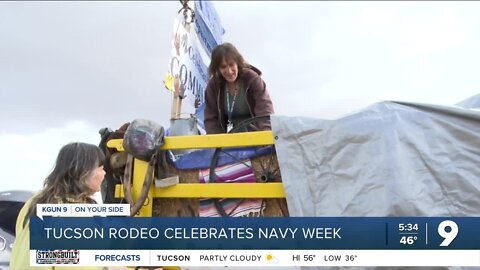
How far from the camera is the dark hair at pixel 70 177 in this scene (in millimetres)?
1944

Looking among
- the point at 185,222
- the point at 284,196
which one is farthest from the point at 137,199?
the point at 284,196

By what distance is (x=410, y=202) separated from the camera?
7.58 feet

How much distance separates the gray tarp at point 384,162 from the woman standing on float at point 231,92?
25.9 inches

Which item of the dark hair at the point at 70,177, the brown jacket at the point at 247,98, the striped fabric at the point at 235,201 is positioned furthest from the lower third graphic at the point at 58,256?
the brown jacket at the point at 247,98

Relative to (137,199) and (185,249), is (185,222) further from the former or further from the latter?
(137,199)

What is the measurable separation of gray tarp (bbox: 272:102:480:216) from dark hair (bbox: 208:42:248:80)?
0.80 metres

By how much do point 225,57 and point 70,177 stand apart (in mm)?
1544

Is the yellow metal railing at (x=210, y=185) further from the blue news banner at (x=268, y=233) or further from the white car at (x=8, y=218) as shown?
the white car at (x=8, y=218)

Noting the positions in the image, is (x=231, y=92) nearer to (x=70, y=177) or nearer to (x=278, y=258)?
(x=278, y=258)

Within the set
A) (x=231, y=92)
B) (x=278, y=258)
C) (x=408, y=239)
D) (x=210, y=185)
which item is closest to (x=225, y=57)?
(x=231, y=92)

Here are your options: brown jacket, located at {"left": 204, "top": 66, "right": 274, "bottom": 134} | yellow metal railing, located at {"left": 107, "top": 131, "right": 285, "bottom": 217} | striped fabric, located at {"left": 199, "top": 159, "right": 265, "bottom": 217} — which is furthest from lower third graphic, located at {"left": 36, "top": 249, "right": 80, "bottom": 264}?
brown jacket, located at {"left": 204, "top": 66, "right": 274, "bottom": 134}

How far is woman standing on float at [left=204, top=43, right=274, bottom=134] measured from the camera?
3.22 metres

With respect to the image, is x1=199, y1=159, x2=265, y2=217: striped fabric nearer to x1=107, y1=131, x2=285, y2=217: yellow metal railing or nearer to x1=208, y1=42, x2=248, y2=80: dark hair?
x1=107, y1=131, x2=285, y2=217: yellow metal railing

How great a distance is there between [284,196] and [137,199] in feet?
2.90
